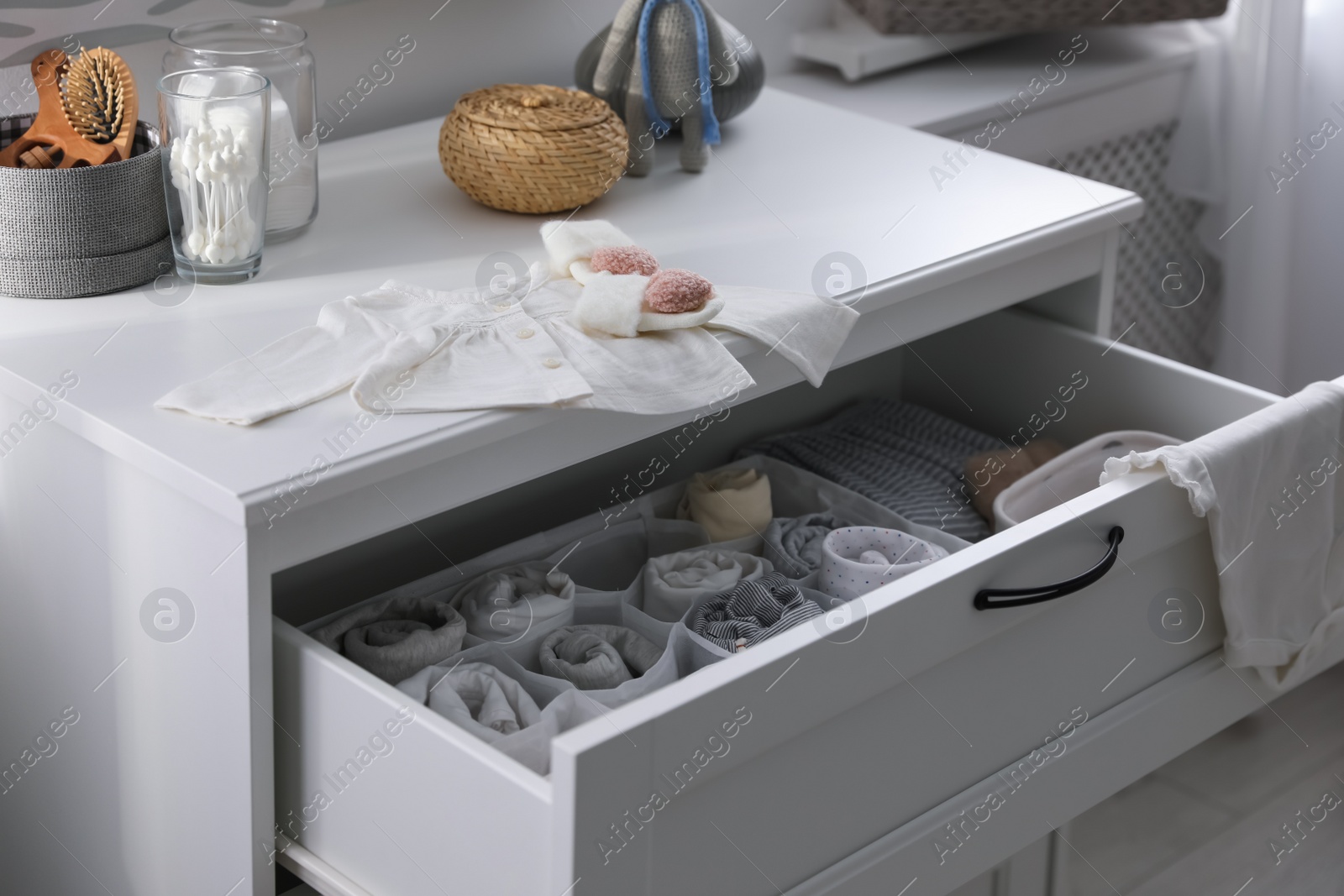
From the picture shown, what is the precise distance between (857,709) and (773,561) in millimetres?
325

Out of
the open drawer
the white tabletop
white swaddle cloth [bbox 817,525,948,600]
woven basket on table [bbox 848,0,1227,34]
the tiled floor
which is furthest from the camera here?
woven basket on table [bbox 848,0,1227,34]

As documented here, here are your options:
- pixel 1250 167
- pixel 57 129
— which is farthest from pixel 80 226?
pixel 1250 167

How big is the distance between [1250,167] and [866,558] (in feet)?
3.58

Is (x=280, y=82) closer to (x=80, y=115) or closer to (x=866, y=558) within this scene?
(x=80, y=115)

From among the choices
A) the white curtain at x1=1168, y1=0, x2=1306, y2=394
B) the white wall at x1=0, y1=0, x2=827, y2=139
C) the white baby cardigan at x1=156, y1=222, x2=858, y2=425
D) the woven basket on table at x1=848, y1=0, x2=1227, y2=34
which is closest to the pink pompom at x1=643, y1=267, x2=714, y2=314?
the white baby cardigan at x1=156, y1=222, x2=858, y2=425

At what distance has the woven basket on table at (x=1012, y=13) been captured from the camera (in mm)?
1704

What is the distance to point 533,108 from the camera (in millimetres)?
1153

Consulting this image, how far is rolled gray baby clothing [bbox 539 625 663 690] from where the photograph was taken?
37.4 inches

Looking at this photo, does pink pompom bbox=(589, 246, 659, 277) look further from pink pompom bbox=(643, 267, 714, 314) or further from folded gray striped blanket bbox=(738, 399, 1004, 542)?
folded gray striped blanket bbox=(738, 399, 1004, 542)

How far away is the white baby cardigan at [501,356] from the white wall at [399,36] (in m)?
0.38

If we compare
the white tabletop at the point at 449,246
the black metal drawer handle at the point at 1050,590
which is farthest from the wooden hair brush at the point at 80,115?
the black metal drawer handle at the point at 1050,590

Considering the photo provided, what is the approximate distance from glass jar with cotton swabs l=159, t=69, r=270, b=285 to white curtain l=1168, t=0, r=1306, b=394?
1.37m

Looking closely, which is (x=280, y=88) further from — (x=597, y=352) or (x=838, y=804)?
(x=838, y=804)

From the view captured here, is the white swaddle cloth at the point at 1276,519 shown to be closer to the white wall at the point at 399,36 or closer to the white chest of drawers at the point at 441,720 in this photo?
the white chest of drawers at the point at 441,720
